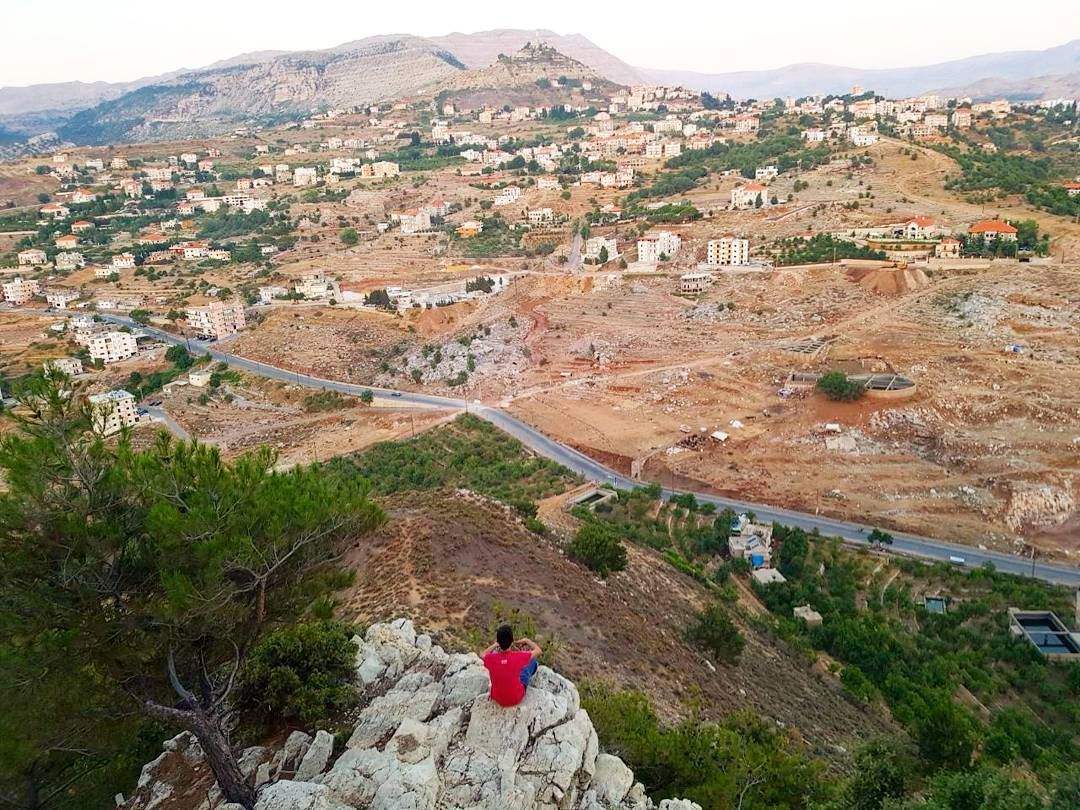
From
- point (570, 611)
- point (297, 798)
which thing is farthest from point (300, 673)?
point (570, 611)

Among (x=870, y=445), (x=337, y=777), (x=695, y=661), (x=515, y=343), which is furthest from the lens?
(x=515, y=343)

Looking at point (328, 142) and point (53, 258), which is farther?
point (328, 142)

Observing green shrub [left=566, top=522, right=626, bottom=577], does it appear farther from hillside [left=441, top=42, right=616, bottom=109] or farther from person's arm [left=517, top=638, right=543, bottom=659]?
A: hillside [left=441, top=42, right=616, bottom=109]

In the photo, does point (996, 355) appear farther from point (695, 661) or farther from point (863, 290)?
point (695, 661)

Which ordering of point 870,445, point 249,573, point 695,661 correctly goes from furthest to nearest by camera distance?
point 870,445 < point 695,661 < point 249,573

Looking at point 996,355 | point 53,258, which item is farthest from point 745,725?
point 53,258
